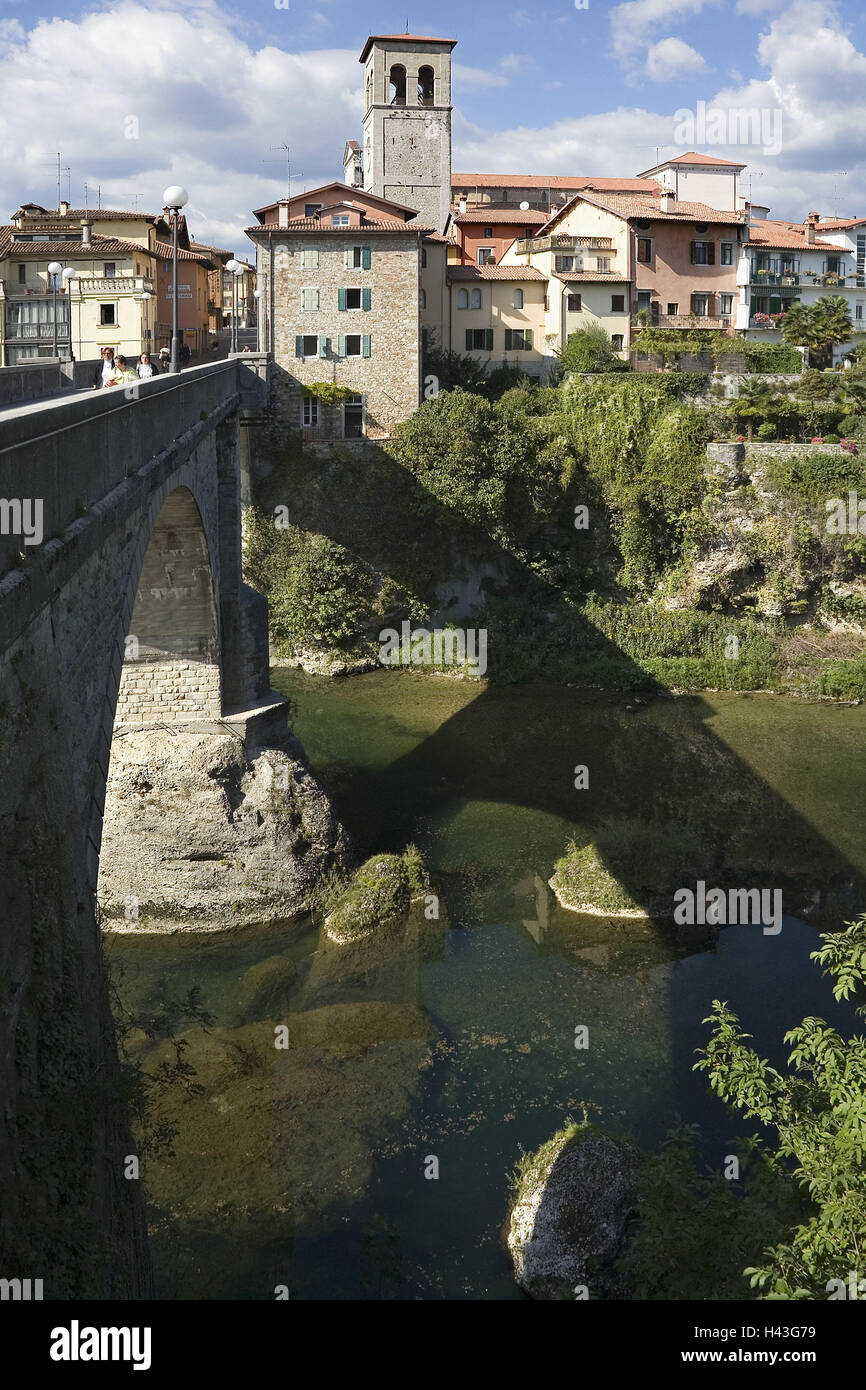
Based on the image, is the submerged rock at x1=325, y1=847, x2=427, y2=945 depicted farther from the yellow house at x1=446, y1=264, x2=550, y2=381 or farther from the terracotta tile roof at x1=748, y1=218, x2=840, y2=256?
the terracotta tile roof at x1=748, y1=218, x2=840, y2=256

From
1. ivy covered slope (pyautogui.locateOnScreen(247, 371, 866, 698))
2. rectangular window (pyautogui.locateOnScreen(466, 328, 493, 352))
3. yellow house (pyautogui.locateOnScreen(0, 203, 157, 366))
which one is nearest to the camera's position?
ivy covered slope (pyautogui.locateOnScreen(247, 371, 866, 698))

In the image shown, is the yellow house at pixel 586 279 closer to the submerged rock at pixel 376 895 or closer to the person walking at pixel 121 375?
the person walking at pixel 121 375

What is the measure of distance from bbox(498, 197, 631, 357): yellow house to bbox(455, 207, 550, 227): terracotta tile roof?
6376mm

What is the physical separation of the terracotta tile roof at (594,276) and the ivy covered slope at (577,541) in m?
7.68

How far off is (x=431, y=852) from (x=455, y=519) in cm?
1693

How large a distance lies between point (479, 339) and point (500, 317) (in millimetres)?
1192

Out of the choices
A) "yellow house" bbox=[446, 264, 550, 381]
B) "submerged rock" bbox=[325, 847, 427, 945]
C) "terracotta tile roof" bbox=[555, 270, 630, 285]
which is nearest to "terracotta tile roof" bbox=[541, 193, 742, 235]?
"terracotta tile roof" bbox=[555, 270, 630, 285]

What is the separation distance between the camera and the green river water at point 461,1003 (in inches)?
543

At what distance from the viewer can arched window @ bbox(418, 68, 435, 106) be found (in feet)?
184

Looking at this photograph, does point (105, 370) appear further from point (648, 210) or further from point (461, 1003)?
point (648, 210)

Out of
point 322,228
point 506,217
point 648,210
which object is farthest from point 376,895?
point 506,217
